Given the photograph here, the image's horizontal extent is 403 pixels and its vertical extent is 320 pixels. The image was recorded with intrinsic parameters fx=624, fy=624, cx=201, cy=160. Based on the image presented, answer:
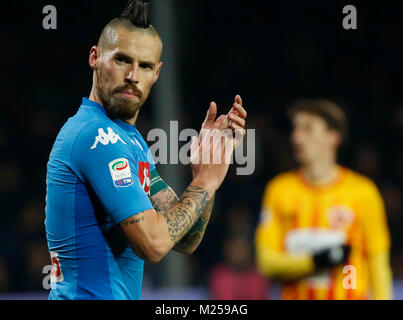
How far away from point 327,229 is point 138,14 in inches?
99.4

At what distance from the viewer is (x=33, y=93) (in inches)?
284

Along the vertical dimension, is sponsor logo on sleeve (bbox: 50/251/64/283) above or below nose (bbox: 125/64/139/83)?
below

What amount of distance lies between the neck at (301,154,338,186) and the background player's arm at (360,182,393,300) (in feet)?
0.99

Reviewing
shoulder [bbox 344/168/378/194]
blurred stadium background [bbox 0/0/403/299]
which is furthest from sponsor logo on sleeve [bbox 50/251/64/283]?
blurred stadium background [bbox 0/0/403/299]

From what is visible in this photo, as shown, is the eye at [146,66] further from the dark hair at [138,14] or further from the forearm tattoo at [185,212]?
the forearm tattoo at [185,212]

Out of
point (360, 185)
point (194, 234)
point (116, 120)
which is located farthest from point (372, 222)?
point (116, 120)

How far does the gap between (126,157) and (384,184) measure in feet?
17.0

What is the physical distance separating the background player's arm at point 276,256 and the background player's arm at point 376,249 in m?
0.42

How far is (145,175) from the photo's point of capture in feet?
7.84

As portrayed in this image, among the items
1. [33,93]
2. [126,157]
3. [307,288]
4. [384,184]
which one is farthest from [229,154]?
[33,93]

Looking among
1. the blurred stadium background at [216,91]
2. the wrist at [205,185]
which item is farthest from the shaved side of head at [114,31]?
the blurred stadium background at [216,91]

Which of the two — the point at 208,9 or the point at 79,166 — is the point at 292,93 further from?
the point at 79,166

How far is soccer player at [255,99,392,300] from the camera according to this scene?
429cm

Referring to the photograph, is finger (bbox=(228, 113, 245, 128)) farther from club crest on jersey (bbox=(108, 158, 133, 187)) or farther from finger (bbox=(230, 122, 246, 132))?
club crest on jersey (bbox=(108, 158, 133, 187))
